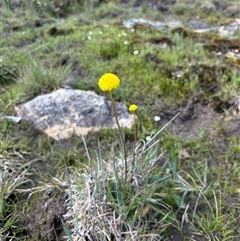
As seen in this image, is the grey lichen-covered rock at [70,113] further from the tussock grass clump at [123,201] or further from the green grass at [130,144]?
the tussock grass clump at [123,201]

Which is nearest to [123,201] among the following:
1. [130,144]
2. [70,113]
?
[130,144]

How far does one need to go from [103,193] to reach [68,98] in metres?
0.94

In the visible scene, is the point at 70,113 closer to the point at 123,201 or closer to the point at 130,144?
the point at 130,144

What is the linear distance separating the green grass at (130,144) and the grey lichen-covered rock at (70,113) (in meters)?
0.07

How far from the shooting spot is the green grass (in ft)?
5.24

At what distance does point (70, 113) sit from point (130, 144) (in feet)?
1.46

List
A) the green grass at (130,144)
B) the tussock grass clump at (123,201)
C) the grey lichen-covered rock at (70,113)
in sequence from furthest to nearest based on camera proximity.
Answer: the grey lichen-covered rock at (70,113)
the green grass at (130,144)
the tussock grass clump at (123,201)

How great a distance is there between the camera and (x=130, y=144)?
2.12 m

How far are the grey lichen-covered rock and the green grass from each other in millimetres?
70

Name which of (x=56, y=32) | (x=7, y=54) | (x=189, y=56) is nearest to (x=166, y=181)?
(x=189, y=56)

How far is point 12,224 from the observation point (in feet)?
5.41

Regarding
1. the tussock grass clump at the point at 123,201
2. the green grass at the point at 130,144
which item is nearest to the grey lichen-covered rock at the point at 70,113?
the green grass at the point at 130,144

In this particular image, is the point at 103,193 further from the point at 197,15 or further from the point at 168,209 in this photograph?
the point at 197,15

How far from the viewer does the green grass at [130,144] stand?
5.24 feet
